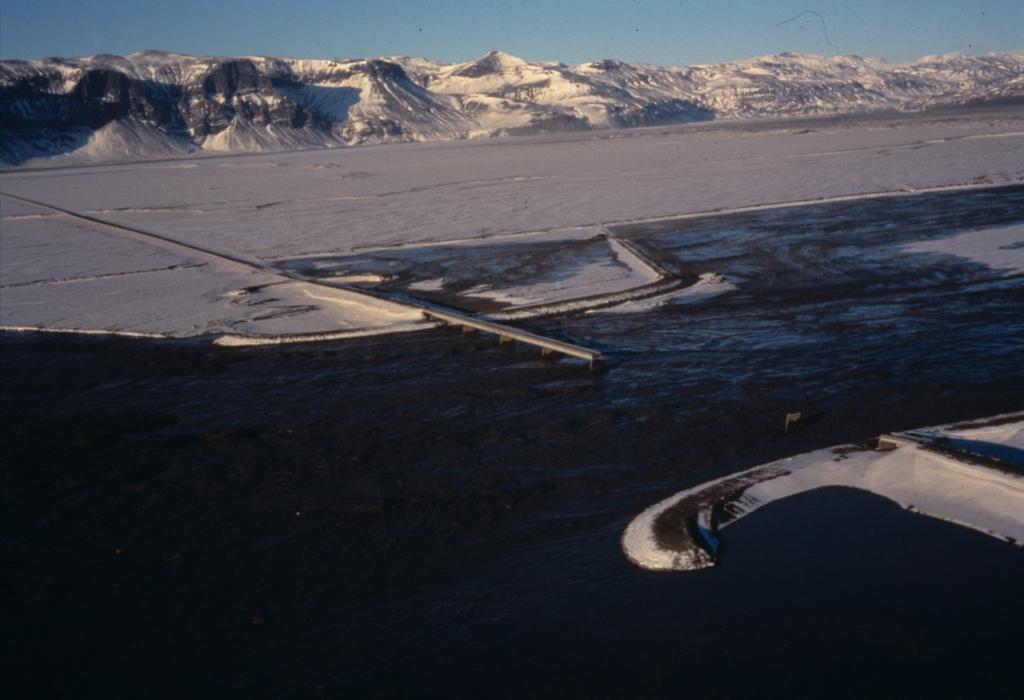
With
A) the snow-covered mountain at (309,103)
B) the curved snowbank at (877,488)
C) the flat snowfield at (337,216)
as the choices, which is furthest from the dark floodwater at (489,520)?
the snow-covered mountain at (309,103)

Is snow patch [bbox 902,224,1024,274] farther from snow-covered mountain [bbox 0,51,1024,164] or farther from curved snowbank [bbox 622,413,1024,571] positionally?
snow-covered mountain [bbox 0,51,1024,164]

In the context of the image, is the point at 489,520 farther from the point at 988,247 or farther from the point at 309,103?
the point at 309,103

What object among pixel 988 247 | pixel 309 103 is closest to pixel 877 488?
pixel 988 247

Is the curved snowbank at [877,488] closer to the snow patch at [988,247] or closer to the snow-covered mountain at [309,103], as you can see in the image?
the snow patch at [988,247]

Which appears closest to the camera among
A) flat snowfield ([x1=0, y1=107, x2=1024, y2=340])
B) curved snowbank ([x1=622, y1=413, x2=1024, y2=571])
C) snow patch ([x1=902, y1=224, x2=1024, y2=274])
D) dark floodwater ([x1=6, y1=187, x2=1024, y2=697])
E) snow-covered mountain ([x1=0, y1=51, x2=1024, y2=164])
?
dark floodwater ([x1=6, y1=187, x2=1024, y2=697])

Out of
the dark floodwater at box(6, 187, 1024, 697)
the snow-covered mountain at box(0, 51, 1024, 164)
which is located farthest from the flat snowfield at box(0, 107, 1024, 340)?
the snow-covered mountain at box(0, 51, 1024, 164)

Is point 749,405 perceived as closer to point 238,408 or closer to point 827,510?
point 827,510
